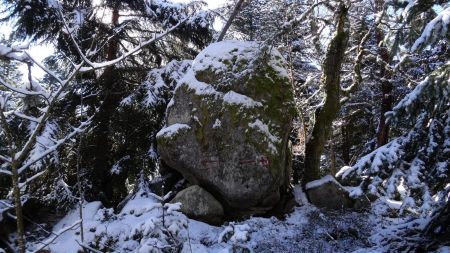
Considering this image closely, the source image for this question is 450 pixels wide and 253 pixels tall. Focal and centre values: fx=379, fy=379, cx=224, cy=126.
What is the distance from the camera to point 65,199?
9789 millimetres

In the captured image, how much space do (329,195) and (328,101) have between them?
8.25ft

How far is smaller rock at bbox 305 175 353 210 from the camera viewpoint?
9.31 metres

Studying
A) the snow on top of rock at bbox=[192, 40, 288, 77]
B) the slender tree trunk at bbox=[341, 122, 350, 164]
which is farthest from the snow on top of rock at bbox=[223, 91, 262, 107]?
the slender tree trunk at bbox=[341, 122, 350, 164]

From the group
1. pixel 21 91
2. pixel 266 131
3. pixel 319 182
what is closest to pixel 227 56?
pixel 266 131

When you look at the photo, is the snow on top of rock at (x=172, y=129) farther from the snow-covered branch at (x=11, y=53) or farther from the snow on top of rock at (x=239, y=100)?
the snow-covered branch at (x=11, y=53)

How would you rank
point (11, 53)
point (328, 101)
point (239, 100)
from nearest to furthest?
point (11, 53), point (239, 100), point (328, 101)

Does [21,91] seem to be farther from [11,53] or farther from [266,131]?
[266,131]

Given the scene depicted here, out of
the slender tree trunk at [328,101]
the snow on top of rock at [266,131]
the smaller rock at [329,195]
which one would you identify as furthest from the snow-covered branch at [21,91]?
the slender tree trunk at [328,101]

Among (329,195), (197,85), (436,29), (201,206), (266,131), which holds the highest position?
(436,29)

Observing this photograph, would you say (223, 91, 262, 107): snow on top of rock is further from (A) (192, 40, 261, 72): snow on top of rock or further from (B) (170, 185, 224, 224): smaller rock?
(B) (170, 185, 224, 224): smaller rock

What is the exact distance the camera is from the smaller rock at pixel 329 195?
9312 mm

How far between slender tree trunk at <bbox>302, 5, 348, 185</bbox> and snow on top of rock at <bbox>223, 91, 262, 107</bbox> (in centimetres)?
224

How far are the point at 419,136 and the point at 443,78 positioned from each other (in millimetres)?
1022

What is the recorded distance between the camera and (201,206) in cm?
855
